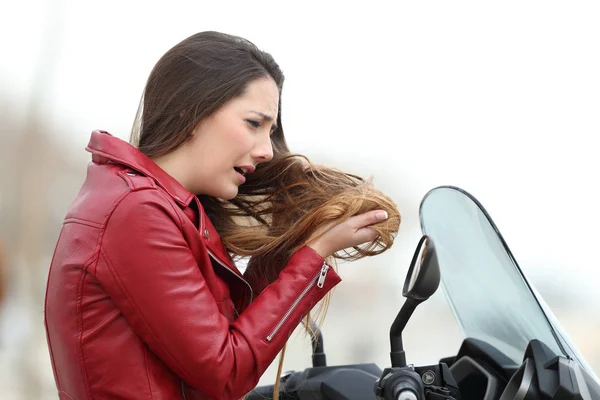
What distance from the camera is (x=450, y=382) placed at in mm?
991

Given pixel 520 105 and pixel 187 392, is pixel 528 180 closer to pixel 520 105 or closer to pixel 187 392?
pixel 520 105

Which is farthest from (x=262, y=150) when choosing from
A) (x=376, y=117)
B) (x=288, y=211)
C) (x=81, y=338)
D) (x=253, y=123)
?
(x=376, y=117)

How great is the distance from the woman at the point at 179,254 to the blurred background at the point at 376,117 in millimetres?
1550

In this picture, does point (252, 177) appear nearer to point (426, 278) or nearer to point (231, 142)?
point (231, 142)

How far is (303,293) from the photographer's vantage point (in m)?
1.07

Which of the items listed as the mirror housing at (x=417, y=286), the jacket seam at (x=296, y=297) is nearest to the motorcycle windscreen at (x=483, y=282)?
the mirror housing at (x=417, y=286)

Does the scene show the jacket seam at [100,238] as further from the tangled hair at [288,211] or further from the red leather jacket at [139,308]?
the tangled hair at [288,211]

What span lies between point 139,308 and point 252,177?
0.46m

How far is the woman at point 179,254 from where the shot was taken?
0.94 metres

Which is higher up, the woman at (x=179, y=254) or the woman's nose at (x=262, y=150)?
the woman's nose at (x=262, y=150)

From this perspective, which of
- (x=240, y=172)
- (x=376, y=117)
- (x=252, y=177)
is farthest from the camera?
(x=376, y=117)

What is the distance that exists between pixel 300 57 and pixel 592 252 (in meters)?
1.91

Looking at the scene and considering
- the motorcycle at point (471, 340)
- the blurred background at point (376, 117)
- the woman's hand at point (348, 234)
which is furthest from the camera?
the blurred background at point (376, 117)

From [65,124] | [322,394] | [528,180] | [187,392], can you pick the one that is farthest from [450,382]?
[528,180]
